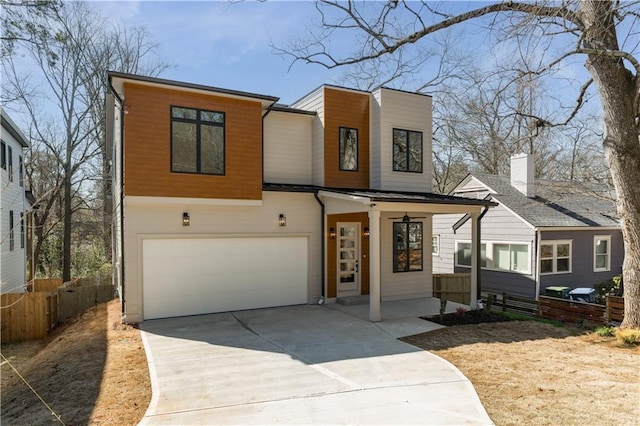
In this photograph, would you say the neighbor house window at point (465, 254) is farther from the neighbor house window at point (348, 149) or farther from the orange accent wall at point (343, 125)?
the neighbor house window at point (348, 149)

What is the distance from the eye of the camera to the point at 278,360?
6645 mm

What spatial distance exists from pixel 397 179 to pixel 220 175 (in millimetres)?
5456

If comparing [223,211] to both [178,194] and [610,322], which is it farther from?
[610,322]

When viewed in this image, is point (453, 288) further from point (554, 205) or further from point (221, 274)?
point (221, 274)

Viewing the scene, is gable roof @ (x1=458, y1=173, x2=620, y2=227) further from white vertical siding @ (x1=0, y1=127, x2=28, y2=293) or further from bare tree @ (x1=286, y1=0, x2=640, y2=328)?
white vertical siding @ (x1=0, y1=127, x2=28, y2=293)

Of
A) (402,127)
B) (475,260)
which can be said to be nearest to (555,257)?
(475,260)

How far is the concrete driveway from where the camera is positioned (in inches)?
186

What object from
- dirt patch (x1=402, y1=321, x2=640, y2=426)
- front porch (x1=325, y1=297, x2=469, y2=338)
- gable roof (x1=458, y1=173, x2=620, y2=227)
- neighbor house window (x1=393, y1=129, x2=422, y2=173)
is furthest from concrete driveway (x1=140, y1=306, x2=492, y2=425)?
gable roof (x1=458, y1=173, x2=620, y2=227)

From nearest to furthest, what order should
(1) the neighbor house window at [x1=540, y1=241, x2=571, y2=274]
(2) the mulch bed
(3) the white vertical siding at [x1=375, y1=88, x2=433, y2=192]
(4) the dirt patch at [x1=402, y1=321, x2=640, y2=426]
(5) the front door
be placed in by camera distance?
(4) the dirt patch at [x1=402, y1=321, x2=640, y2=426] → (2) the mulch bed → (5) the front door → (3) the white vertical siding at [x1=375, y1=88, x2=433, y2=192] → (1) the neighbor house window at [x1=540, y1=241, x2=571, y2=274]

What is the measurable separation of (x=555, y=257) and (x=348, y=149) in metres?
9.23

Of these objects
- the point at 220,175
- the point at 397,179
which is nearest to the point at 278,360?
the point at 220,175

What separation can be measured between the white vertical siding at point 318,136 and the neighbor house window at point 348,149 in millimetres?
653

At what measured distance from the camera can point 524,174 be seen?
16.8 m

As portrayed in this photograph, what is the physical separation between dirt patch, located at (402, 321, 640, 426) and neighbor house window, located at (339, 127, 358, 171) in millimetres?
5548
